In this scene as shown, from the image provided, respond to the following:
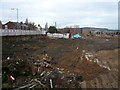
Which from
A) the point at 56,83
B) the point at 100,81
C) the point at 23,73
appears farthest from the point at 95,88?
the point at 23,73

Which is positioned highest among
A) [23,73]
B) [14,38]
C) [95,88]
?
[14,38]

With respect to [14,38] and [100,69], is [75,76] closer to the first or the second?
[100,69]

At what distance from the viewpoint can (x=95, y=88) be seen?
5.04 metres

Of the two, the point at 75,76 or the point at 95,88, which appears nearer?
the point at 95,88

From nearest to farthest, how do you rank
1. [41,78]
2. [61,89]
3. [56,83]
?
[61,89]
[56,83]
[41,78]

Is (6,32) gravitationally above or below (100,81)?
above

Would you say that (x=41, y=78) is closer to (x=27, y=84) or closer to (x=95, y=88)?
(x=27, y=84)

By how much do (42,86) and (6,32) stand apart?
668 inches

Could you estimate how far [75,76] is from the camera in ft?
20.1

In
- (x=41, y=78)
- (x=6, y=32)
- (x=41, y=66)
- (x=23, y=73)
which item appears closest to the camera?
(x=41, y=78)

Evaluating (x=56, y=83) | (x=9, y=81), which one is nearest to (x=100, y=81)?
(x=56, y=83)

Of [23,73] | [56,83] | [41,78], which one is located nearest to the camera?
[56,83]

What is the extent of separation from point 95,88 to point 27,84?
299 cm

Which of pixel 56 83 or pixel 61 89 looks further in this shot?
pixel 56 83
